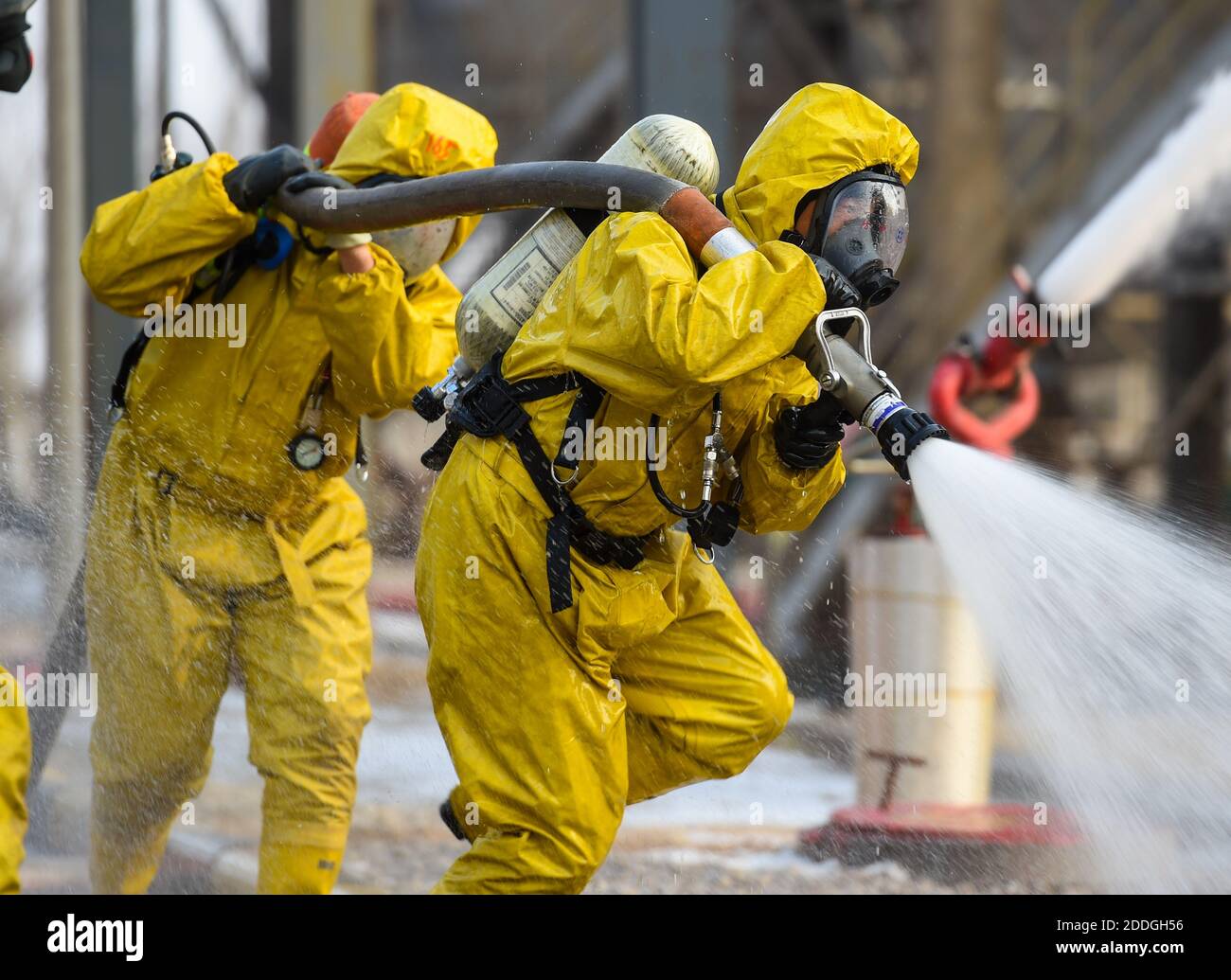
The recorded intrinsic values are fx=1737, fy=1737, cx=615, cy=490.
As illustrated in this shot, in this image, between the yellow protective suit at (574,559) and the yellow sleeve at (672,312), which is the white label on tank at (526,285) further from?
the yellow sleeve at (672,312)

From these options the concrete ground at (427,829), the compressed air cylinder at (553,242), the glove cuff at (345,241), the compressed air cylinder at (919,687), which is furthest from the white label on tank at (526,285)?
the compressed air cylinder at (919,687)

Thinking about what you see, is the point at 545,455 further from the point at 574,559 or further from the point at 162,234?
the point at 162,234

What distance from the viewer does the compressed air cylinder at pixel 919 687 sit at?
5324 mm

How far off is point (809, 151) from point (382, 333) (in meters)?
1.21

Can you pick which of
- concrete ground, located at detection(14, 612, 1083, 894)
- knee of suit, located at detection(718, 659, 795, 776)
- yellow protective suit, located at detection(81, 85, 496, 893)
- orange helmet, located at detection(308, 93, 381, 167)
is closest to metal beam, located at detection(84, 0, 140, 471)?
concrete ground, located at detection(14, 612, 1083, 894)

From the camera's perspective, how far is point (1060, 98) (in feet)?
39.1

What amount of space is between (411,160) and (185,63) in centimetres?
415

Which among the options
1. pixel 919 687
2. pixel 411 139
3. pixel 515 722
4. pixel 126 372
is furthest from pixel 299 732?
pixel 919 687

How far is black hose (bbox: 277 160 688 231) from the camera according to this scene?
3158 mm

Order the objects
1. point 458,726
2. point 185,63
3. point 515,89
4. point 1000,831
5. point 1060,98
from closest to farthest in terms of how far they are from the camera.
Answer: point 458,726
point 1000,831
point 185,63
point 1060,98
point 515,89

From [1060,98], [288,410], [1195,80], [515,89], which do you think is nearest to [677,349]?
[288,410]

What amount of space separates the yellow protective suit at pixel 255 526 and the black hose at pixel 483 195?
0.21 meters

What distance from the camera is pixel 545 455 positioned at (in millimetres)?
3244
